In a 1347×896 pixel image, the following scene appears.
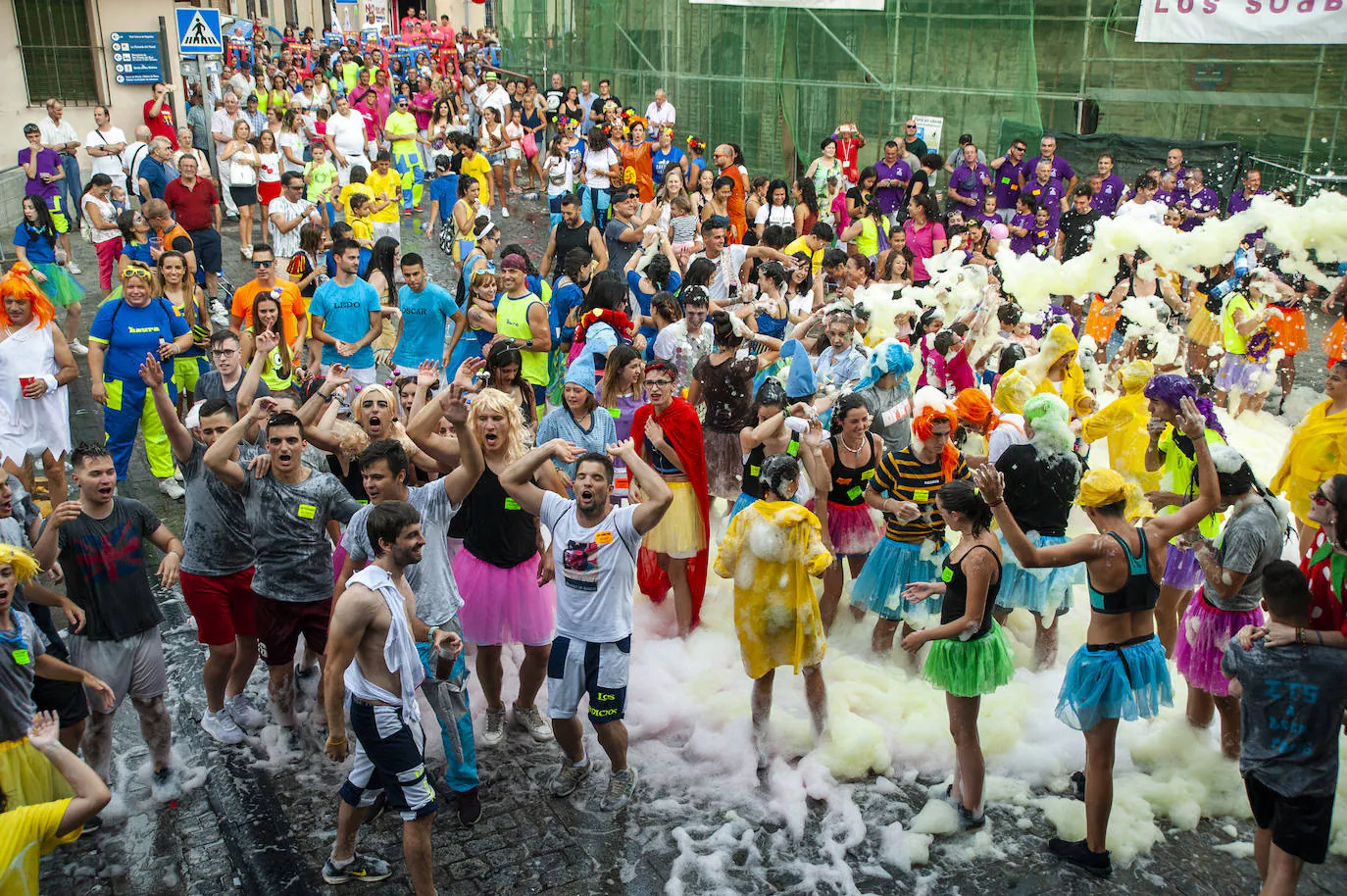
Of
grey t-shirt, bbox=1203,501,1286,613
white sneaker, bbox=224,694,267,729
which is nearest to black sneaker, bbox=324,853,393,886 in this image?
white sneaker, bbox=224,694,267,729

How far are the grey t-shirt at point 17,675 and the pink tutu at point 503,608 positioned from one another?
1.96 m

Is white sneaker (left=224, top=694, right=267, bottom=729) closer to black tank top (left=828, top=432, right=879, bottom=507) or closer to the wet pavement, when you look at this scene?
the wet pavement

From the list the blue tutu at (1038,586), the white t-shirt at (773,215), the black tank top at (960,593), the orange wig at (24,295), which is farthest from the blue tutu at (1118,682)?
the white t-shirt at (773,215)

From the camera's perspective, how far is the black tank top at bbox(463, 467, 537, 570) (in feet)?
18.9

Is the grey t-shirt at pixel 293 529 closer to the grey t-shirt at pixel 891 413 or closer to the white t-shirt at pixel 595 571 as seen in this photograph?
the white t-shirt at pixel 595 571

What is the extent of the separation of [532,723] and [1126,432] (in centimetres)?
415

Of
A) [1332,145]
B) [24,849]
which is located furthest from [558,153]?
[24,849]

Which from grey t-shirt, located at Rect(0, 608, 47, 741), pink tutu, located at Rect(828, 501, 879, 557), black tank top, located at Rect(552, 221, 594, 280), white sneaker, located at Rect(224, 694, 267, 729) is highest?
black tank top, located at Rect(552, 221, 594, 280)

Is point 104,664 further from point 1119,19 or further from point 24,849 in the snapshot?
point 1119,19

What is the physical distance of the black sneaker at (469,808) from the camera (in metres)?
5.27

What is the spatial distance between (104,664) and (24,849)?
1.57 metres

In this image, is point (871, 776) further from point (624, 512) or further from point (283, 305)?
point (283, 305)

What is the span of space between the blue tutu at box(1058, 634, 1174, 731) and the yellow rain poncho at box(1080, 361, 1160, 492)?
87.3 inches

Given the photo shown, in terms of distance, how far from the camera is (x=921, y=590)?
16.5 feet
